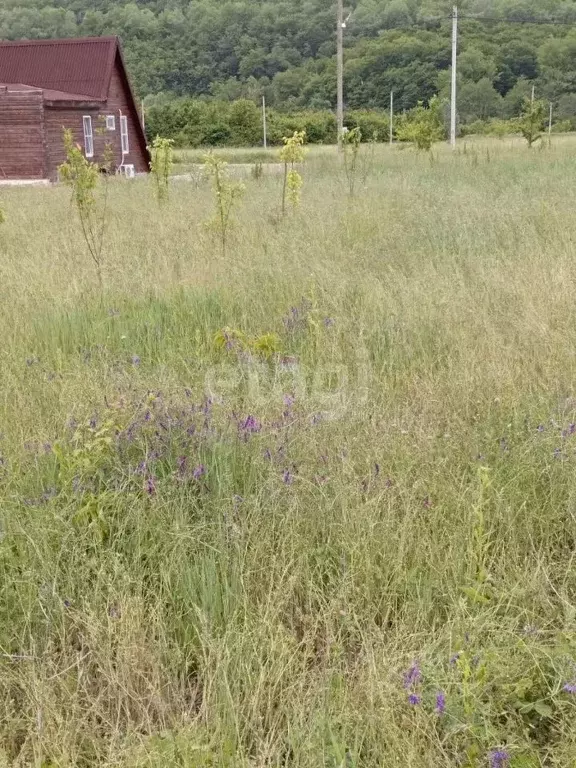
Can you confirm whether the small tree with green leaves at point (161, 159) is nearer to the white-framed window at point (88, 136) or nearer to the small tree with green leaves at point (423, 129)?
the small tree with green leaves at point (423, 129)

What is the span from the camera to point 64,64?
1145 inches

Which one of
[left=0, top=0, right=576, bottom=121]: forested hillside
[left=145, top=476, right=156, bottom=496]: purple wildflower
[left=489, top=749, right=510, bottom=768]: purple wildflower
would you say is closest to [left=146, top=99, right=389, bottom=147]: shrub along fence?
[left=0, top=0, right=576, bottom=121]: forested hillside

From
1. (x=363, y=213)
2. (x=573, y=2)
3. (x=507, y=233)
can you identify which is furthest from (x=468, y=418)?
(x=573, y=2)

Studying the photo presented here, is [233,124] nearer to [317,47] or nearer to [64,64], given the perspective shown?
[317,47]

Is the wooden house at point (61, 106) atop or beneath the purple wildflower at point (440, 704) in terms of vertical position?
atop

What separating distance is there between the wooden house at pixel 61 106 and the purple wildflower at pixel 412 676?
2471 centimetres

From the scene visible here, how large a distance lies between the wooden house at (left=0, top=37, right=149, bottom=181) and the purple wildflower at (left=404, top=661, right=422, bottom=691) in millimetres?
24712

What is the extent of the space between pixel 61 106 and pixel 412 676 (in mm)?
26469

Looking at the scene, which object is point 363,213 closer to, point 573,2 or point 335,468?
point 335,468

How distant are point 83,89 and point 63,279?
80.5 ft

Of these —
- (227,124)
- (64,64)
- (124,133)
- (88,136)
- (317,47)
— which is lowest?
(88,136)

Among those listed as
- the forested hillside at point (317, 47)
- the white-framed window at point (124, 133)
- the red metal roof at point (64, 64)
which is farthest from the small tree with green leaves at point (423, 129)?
the forested hillside at point (317, 47)

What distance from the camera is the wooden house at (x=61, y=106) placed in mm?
24156

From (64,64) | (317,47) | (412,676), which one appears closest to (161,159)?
(412,676)
